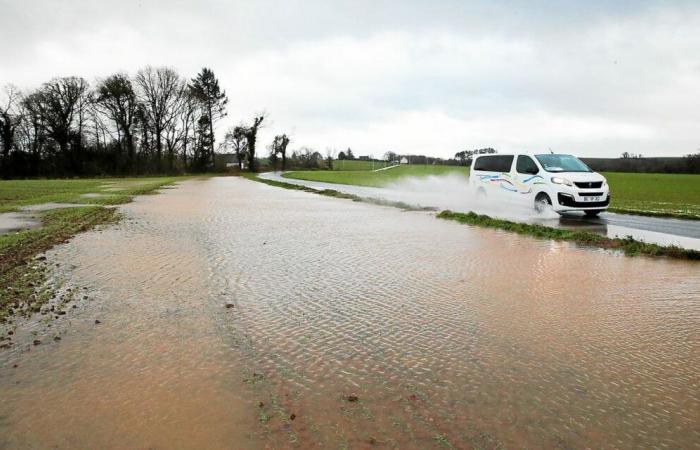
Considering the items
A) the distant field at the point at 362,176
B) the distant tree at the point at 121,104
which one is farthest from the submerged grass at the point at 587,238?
the distant tree at the point at 121,104

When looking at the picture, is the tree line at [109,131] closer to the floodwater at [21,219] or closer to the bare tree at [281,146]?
the bare tree at [281,146]

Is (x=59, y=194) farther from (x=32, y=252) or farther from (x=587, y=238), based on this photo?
(x=587, y=238)

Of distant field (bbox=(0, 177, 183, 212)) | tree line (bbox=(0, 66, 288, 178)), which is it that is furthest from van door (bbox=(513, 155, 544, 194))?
tree line (bbox=(0, 66, 288, 178))

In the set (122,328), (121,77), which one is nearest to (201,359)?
(122,328)

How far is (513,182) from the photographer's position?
56.7 feet

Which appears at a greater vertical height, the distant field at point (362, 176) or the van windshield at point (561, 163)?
the van windshield at point (561, 163)

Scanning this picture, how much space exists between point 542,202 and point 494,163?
302 centimetres

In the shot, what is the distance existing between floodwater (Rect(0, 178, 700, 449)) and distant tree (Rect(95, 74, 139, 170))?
2535 inches

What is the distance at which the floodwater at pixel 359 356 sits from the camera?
10.4ft

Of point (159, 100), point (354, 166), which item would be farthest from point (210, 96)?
point (354, 166)

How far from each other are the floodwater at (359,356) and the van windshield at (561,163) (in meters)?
7.71

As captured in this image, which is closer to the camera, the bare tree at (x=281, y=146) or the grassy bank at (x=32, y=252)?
the grassy bank at (x=32, y=252)

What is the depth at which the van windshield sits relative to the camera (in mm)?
15906

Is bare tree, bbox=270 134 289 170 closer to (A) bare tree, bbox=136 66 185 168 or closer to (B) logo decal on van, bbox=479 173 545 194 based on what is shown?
(A) bare tree, bbox=136 66 185 168
